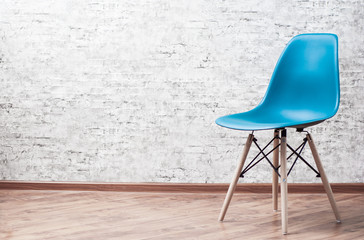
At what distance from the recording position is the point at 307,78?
227 centimetres

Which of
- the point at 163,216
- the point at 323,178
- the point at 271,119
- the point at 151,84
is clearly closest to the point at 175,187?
the point at 163,216

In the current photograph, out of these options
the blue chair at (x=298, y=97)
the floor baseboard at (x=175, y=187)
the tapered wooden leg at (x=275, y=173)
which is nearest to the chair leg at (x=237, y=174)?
the blue chair at (x=298, y=97)

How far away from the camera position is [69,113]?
2820mm

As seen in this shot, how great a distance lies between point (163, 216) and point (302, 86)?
92 centimetres

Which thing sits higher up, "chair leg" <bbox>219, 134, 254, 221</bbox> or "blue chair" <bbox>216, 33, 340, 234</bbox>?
"blue chair" <bbox>216, 33, 340, 234</bbox>

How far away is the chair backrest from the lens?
2156 mm

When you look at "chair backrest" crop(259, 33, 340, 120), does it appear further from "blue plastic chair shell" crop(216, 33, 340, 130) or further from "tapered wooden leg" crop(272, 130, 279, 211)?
"tapered wooden leg" crop(272, 130, 279, 211)

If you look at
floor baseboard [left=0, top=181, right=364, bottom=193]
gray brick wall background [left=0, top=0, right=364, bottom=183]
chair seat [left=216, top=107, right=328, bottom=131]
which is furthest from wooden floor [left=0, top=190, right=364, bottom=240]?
chair seat [left=216, top=107, right=328, bottom=131]

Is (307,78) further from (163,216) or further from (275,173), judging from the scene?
(163,216)

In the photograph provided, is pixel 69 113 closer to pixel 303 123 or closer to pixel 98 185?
pixel 98 185

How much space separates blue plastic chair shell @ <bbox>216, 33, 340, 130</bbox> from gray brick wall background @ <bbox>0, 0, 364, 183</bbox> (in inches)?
16.6

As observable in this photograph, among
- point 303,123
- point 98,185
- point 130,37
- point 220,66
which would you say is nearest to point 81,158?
point 98,185

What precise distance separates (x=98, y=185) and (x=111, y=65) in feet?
2.33

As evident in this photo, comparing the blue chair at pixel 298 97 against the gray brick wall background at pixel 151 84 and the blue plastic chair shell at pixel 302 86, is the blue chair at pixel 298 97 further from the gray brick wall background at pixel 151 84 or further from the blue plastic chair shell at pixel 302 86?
the gray brick wall background at pixel 151 84
